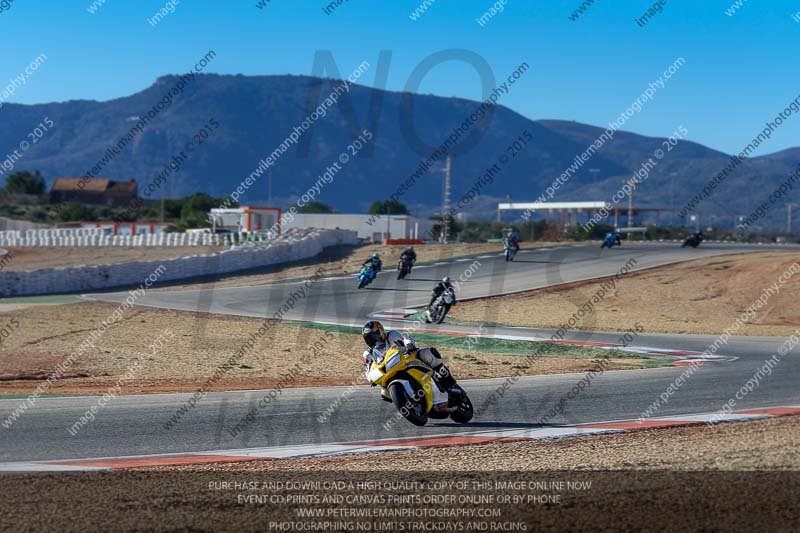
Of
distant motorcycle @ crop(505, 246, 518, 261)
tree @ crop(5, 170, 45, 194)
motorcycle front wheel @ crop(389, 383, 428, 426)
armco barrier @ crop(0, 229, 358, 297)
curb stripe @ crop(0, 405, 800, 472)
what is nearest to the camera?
curb stripe @ crop(0, 405, 800, 472)

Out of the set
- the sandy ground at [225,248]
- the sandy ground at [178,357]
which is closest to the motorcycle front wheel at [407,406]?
the sandy ground at [178,357]

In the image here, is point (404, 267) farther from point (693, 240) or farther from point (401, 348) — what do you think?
point (401, 348)

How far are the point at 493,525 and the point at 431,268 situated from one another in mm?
36526

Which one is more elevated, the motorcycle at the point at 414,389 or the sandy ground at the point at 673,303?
the motorcycle at the point at 414,389

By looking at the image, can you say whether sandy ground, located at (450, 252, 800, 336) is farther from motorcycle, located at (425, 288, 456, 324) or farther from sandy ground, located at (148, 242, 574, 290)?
sandy ground, located at (148, 242, 574, 290)

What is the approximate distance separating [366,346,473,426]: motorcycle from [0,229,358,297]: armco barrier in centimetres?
2554

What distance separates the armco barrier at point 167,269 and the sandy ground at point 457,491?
89.9 ft

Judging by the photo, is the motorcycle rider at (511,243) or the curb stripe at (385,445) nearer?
the curb stripe at (385,445)

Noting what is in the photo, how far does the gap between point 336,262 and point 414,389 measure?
3453 centimetres

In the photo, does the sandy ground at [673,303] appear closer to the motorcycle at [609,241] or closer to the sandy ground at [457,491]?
the motorcycle at [609,241]

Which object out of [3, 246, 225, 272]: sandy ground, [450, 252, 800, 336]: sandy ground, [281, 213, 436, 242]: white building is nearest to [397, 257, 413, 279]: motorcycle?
[450, 252, 800, 336]: sandy ground

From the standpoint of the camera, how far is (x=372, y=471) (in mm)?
8773

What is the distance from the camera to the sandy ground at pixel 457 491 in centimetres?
670

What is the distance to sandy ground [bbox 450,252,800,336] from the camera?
92.9 ft
